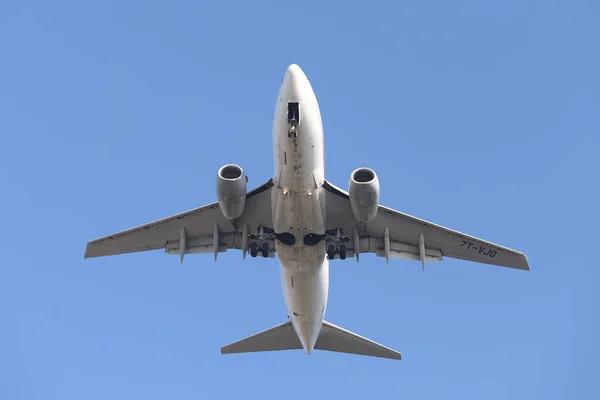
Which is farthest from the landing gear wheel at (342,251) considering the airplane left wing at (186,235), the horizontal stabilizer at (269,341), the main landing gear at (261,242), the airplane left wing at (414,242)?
the horizontal stabilizer at (269,341)

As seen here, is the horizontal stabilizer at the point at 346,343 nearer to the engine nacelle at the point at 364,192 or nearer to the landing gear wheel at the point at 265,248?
the landing gear wheel at the point at 265,248

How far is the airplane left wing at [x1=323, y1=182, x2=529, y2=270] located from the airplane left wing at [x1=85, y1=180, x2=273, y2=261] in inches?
144

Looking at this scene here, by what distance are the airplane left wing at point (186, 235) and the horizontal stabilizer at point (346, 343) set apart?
19.8 feet

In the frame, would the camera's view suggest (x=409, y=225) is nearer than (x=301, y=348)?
Yes

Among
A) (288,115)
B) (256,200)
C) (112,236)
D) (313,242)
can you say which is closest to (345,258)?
(313,242)

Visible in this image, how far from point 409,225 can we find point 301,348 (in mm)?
7911

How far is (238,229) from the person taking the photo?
3325cm

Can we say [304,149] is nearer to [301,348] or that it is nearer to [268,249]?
[268,249]

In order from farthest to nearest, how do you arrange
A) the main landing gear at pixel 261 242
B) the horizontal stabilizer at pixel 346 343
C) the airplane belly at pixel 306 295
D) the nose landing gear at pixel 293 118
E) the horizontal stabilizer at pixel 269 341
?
the horizontal stabilizer at pixel 269 341 → the horizontal stabilizer at pixel 346 343 → the main landing gear at pixel 261 242 → the airplane belly at pixel 306 295 → the nose landing gear at pixel 293 118

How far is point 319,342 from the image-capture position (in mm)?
36906

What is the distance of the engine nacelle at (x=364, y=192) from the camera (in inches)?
1152

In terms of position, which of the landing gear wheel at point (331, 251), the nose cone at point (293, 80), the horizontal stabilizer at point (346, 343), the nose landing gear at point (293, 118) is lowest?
the horizontal stabilizer at point (346, 343)

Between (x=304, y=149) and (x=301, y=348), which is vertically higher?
(x=304, y=149)

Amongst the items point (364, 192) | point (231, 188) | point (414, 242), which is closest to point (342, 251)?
point (414, 242)
